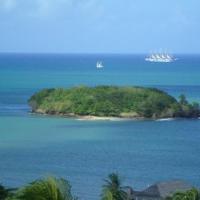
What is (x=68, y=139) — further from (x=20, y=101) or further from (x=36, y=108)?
(x=20, y=101)

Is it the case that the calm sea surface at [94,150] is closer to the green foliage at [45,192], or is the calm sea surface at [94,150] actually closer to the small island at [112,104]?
the small island at [112,104]

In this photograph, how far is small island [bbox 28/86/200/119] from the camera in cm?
5088

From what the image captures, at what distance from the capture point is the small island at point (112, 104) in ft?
167

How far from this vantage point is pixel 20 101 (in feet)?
201

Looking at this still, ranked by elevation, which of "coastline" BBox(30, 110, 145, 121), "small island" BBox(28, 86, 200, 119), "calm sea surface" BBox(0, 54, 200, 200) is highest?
"small island" BBox(28, 86, 200, 119)

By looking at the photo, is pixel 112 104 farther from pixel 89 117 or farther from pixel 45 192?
pixel 45 192

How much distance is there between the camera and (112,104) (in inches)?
2055

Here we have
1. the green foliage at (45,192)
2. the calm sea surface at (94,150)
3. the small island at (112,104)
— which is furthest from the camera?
the small island at (112,104)

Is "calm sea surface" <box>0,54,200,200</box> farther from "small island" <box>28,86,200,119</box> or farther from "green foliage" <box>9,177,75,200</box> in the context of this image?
"green foliage" <box>9,177,75,200</box>

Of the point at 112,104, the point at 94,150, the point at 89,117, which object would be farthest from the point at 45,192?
the point at 112,104

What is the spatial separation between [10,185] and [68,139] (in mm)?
13232

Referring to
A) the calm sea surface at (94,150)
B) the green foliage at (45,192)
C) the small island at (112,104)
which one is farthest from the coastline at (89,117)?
the green foliage at (45,192)

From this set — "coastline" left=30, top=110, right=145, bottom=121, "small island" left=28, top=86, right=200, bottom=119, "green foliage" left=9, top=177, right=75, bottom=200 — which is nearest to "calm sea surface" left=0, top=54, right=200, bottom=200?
"coastline" left=30, top=110, right=145, bottom=121

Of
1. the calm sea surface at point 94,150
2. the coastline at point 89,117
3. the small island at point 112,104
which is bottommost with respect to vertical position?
the calm sea surface at point 94,150
